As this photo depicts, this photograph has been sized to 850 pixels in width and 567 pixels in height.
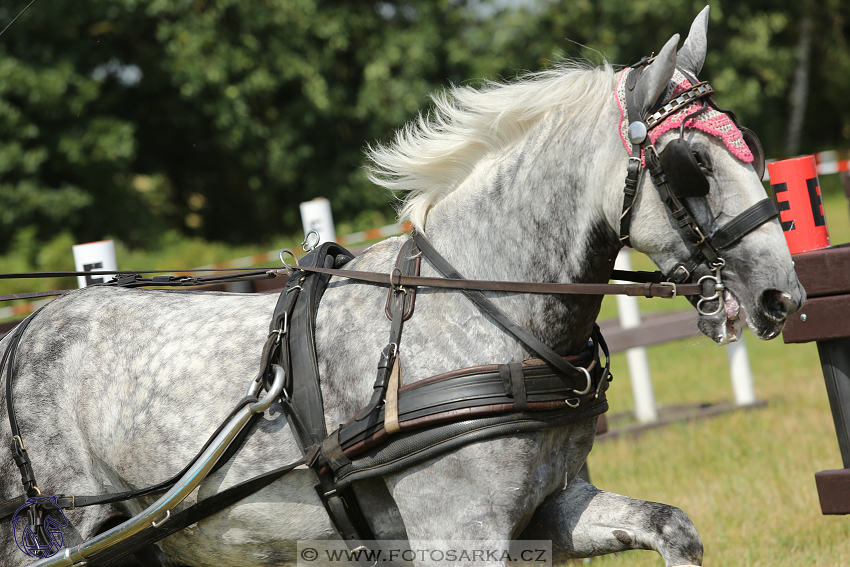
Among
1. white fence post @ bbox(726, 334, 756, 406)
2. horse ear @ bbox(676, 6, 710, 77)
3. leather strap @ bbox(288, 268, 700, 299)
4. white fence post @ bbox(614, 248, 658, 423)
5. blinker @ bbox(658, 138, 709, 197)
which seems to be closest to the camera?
blinker @ bbox(658, 138, 709, 197)

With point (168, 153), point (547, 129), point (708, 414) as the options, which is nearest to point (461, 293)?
point (547, 129)

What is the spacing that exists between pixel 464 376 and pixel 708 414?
15.6ft

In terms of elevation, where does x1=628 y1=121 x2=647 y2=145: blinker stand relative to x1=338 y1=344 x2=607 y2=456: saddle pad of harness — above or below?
above

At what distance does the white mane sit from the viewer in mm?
2451

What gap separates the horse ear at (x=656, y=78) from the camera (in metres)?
2.15

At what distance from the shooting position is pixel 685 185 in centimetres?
212

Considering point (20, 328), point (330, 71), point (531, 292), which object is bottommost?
point (531, 292)

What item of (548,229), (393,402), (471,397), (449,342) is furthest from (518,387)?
(548,229)

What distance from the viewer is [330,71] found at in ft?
59.6

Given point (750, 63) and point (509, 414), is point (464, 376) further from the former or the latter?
point (750, 63)

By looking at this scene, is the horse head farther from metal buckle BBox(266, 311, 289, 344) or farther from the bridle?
metal buckle BBox(266, 311, 289, 344)

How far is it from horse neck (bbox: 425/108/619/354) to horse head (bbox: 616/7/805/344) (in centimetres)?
12

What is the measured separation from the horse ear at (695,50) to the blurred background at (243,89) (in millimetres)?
11549

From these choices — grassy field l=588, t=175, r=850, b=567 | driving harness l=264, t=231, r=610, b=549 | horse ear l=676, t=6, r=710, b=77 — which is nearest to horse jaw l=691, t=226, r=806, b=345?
grassy field l=588, t=175, r=850, b=567
